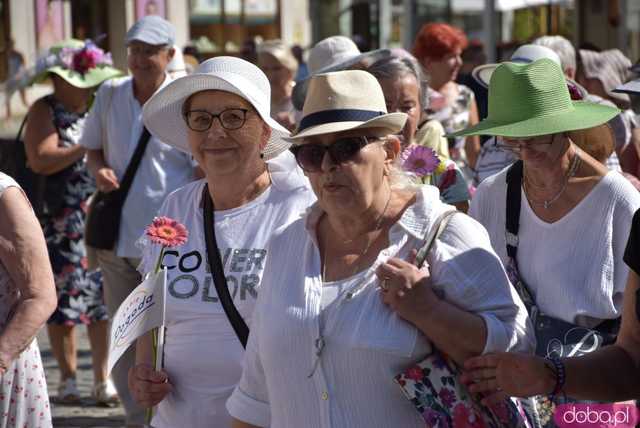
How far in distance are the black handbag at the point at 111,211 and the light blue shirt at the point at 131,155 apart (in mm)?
27

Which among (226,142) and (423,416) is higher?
(226,142)

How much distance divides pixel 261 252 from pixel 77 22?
3272cm

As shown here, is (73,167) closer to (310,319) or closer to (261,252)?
→ (261,252)

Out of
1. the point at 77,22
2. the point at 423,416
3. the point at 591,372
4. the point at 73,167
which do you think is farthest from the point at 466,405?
the point at 77,22

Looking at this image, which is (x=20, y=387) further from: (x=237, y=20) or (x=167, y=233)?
(x=237, y=20)

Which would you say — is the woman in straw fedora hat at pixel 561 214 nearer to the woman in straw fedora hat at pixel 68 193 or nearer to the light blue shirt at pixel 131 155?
the light blue shirt at pixel 131 155

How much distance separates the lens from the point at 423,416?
3109 mm

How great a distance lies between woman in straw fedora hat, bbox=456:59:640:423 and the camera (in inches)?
165

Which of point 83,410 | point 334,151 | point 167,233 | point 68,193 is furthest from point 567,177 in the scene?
point 68,193

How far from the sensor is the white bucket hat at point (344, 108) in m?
3.37

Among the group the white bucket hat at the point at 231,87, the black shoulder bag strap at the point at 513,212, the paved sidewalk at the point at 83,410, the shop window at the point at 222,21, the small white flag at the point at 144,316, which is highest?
the white bucket hat at the point at 231,87

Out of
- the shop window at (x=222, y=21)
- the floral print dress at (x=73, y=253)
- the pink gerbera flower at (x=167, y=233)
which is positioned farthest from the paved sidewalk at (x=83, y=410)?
the shop window at (x=222, y=21)

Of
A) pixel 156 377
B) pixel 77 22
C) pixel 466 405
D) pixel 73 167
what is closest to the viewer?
pixel 466 405

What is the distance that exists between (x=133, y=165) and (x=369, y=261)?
369 cm
